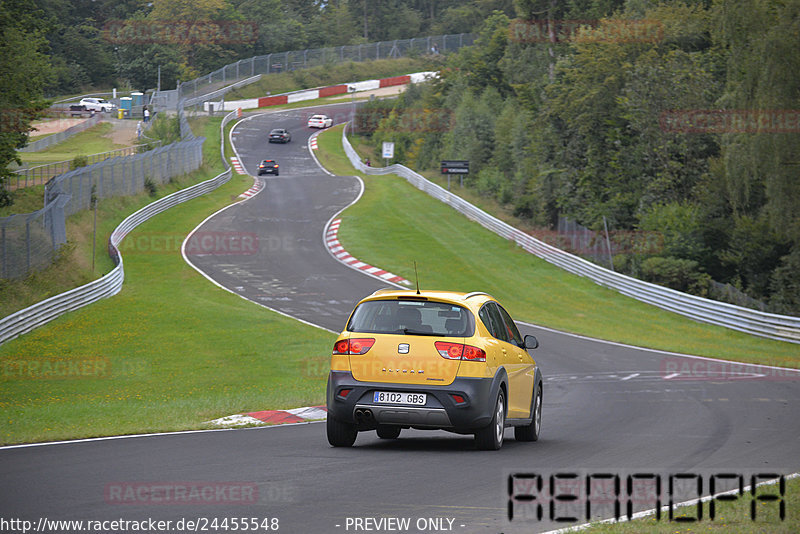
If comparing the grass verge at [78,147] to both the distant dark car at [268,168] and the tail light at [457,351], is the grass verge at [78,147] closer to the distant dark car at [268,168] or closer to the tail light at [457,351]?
the distant dark car at [268,168]

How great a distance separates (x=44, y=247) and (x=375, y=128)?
66.2 meters

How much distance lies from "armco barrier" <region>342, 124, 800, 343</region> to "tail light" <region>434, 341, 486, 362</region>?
22.9 meters

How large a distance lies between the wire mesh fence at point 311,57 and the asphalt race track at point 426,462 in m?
78.1

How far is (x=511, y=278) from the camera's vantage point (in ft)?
125

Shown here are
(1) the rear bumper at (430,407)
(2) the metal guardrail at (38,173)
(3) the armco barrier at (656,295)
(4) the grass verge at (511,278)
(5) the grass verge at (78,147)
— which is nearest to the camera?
(1) the rear bumper at (430,407)

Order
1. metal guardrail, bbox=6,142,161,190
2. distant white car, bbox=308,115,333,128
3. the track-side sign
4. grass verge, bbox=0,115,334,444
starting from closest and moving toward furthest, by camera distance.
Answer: grass verge, bbox=0,115,334,444 → metal guardrail, bbox=6,142,161,190 → the track-side sign → distant white car, bbox=308,115,333,128

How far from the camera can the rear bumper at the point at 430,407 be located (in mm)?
9586

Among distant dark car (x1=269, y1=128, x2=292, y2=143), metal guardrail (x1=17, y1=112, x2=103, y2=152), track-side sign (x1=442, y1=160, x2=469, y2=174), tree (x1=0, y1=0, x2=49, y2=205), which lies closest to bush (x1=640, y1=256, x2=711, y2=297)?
track-side sign (x1=442, y1=160, x2=469, y2=174)

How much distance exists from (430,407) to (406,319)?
1023 mm

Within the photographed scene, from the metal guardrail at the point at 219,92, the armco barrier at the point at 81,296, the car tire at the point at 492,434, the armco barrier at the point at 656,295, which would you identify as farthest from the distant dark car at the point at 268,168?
the car tire at the point at 492,434

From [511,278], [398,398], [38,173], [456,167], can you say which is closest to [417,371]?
[398,398]

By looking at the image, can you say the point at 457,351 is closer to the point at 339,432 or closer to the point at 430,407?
the point at 430,407

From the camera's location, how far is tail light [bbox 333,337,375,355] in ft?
32.2

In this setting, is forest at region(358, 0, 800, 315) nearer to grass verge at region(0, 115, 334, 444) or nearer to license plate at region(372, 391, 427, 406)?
grass verge at region(0, 115, 334, 444)
